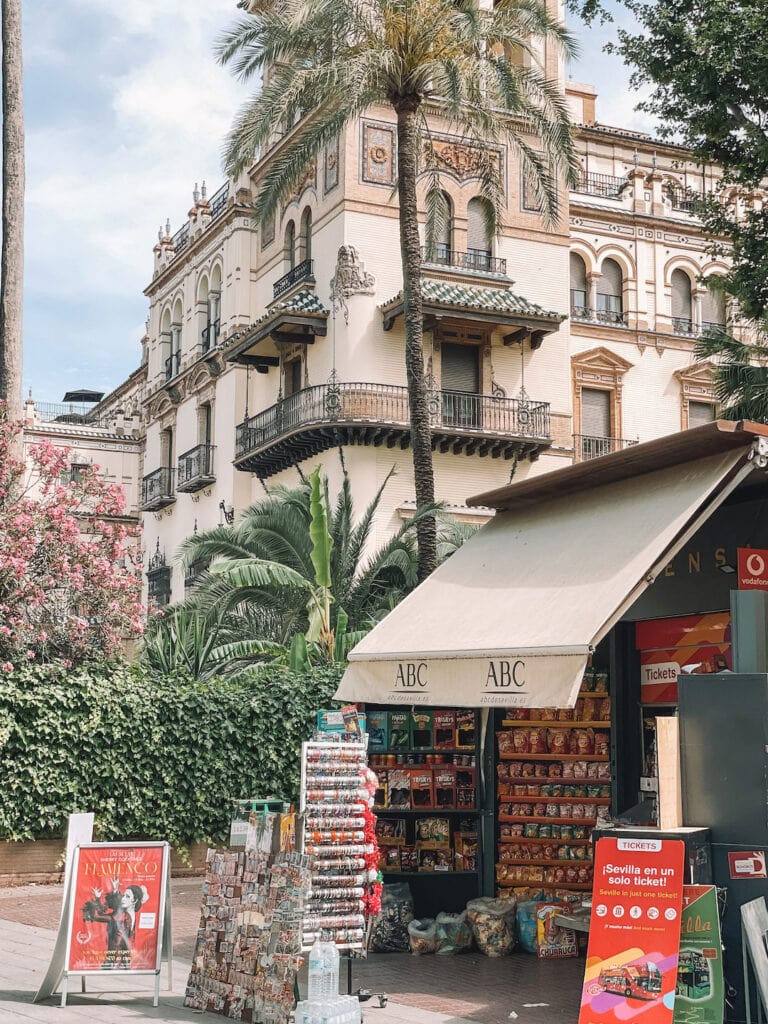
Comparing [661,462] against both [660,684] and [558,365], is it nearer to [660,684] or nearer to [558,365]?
[660,684]

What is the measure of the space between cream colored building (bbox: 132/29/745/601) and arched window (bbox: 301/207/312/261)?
0.06m

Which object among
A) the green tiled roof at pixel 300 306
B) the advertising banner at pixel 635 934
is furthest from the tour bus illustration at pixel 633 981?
the green tiled roof at pixel 300 306

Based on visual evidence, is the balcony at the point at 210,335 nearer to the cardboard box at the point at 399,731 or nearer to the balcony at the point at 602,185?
the balcony at the point at 602,185

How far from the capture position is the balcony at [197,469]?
38406mm

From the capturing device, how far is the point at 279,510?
82.1ft

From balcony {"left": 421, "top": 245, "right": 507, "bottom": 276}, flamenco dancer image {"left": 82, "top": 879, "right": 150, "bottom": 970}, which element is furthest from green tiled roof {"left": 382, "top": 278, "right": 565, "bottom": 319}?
flamenco dancer image {"left": 82, "top": 879, "right": 150, "bottom": 970}

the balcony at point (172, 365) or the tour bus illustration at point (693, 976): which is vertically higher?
the balcony at point (172, 365)

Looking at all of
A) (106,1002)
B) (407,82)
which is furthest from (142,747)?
(407,82)

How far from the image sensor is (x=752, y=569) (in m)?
9.80

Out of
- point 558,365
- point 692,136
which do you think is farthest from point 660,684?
point 558,365

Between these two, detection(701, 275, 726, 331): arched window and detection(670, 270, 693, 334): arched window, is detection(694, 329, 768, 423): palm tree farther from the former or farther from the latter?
detection(701, 275, 726, 331): arched window

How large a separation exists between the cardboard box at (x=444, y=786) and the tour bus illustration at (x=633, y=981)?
4512 mm

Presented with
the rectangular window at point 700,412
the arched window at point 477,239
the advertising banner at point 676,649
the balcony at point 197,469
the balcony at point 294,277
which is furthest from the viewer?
the balcony at point 197,469

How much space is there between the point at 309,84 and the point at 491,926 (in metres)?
15.0
